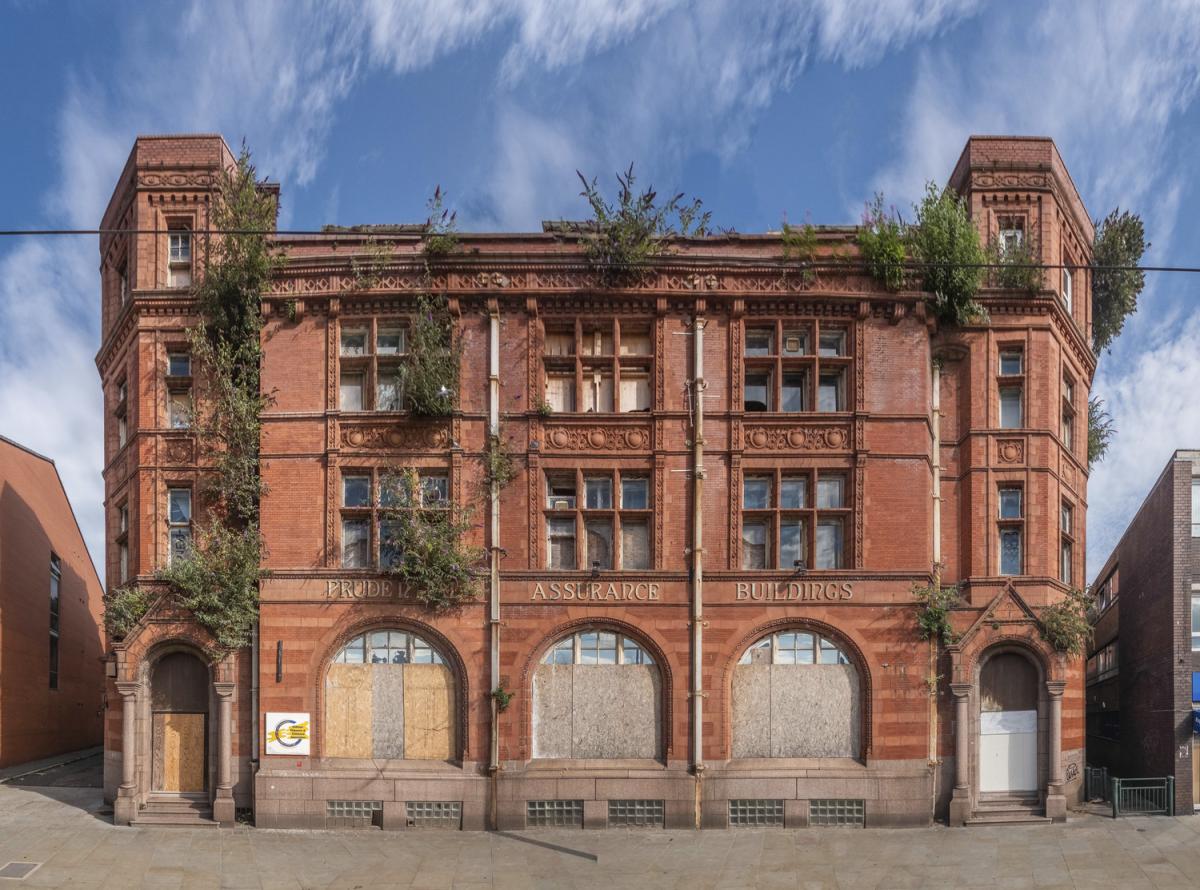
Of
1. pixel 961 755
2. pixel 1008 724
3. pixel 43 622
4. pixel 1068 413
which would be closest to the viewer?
pixel 961 755

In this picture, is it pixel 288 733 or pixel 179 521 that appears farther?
pixel 179 521

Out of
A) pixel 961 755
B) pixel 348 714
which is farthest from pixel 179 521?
pixel 961 755

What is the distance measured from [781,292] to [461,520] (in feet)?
30.9

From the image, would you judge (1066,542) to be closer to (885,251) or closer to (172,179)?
(885,251)

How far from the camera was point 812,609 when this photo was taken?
25.9 meters

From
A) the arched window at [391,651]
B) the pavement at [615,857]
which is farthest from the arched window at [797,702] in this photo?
the arched window at [391,651]

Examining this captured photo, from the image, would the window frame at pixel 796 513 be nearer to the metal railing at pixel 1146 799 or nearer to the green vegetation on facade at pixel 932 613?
the green vegetation on facade at pixel 932 613

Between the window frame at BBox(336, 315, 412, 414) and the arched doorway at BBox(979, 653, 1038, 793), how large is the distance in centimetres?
1571

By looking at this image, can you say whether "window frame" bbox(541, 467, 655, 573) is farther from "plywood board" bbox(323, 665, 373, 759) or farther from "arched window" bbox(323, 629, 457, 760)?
"plywood board" bbox(323, 665, 373, 759)

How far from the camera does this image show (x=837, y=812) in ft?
83.6

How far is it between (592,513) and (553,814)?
7.00 meters

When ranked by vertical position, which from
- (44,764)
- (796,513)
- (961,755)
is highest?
(796,513)

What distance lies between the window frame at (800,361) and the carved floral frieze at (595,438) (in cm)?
264

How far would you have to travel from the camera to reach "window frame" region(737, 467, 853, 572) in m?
26.2
